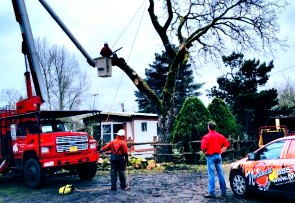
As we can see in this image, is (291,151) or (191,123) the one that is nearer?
(291,151)

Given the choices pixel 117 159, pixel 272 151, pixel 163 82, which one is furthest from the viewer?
pixel 163 82

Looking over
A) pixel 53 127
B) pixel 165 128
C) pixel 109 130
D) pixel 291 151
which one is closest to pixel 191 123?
pixel 165 128

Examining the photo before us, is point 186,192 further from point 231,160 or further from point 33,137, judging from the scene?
point 231,160

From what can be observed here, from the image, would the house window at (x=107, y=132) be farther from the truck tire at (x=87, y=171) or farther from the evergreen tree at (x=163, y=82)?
the truck tire at (x=87, y=171)

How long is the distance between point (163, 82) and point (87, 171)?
31.3 meters

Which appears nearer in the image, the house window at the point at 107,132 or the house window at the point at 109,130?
the house window at the point at 109,130

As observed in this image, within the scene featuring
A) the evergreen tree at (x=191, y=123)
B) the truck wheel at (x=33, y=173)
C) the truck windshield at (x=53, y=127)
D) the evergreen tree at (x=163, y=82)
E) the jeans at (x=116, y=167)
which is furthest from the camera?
the evergreen tree at (x=163, y=82)

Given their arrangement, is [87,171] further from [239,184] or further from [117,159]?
[239,184]

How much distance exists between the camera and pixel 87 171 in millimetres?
14094

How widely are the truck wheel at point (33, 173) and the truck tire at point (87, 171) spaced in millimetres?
1902

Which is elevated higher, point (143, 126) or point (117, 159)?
point (143, 126)

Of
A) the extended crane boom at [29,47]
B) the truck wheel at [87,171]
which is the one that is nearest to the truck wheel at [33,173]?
the truck wheel at [87,171]

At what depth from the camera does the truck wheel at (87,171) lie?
1394 cm

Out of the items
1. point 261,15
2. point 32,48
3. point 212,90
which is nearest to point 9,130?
point 32,48
